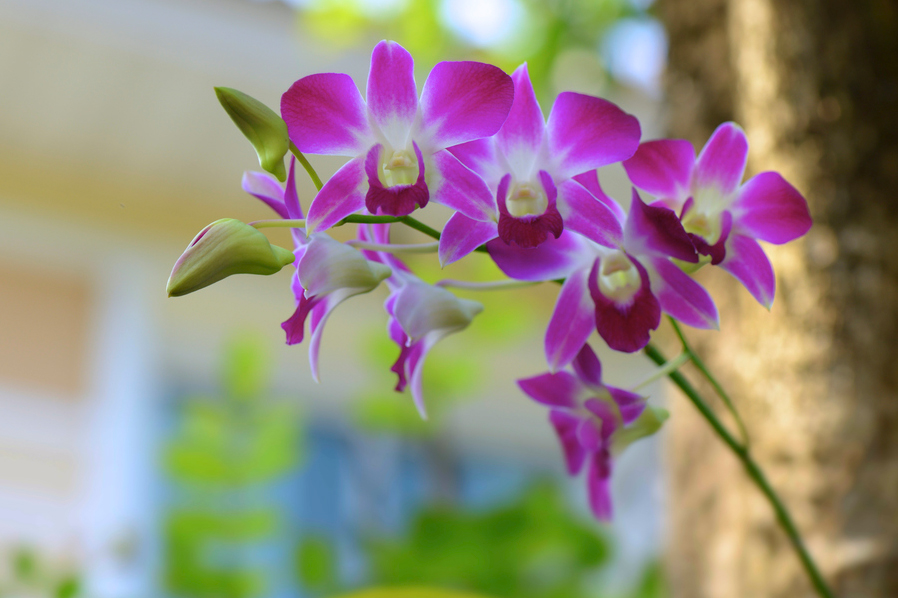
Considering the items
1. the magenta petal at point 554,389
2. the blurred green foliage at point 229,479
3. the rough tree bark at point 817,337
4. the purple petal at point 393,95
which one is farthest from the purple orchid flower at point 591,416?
the blurred green foliage at point 229,479

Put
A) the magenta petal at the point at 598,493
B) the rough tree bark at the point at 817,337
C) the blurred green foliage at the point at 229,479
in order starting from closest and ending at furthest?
the magenta petal at the point at 598,493, the rough tree bark at the point at 817,337, the blurred green foliage at the point at 229,479

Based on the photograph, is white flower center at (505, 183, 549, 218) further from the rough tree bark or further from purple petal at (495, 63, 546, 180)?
the rough tree bark

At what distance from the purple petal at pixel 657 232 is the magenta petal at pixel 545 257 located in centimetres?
2

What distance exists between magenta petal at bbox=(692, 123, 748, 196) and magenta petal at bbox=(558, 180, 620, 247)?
6cm

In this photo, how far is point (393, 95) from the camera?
0.86ft

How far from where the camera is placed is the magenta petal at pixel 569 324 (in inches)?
10.9

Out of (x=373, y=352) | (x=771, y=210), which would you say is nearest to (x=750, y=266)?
(x=771, y=210)

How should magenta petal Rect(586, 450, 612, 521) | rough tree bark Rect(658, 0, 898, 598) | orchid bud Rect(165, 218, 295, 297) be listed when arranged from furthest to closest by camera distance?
rough tree bark Rect(658, 0, 898, 598)
magenta petal Rect(586, 450, 612, 521)
orchid bud Rect(165, 218, 295, 297)

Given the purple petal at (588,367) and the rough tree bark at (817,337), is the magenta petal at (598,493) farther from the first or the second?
the rough tree bark at (817,337)

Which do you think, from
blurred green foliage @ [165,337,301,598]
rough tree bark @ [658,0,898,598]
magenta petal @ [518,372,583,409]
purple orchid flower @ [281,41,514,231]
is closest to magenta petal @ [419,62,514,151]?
purple orchid flower @ [281,41,514,231]

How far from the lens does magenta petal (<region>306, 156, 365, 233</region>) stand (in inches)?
10.0

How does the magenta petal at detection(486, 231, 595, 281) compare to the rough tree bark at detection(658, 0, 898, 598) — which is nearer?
the magenta petal at detection(486, 231, 595, 281)

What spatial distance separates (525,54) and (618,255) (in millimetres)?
938

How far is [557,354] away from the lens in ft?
0.90
